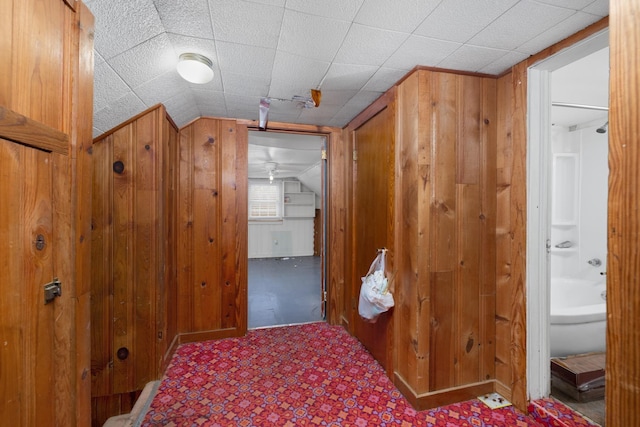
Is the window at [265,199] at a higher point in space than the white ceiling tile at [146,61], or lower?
lower

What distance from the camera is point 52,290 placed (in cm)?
80

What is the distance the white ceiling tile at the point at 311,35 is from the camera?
1226mm

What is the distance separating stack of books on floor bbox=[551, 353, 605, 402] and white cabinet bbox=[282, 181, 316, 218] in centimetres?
608

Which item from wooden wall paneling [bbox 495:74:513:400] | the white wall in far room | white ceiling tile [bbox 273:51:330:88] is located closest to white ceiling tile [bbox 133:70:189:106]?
white ceiling tile [bbox 273:51:330:88]

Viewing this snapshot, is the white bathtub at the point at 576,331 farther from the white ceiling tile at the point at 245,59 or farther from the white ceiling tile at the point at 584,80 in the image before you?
the white ceiling tile at the point at 245,59

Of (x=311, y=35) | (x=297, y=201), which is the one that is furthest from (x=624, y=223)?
(x=297, y=201)

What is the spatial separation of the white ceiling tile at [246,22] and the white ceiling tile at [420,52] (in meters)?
0.66

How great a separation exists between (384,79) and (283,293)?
10.5 ft

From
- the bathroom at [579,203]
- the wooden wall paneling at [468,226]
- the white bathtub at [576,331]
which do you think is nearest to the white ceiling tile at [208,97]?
the wooden wall paneling at [468,226]

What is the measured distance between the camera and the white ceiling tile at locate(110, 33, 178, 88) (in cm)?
127

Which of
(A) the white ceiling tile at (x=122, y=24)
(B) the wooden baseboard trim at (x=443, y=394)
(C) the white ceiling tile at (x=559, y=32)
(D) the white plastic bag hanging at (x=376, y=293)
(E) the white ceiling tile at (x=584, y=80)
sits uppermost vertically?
(E) the white ceiling tile at (x=584, y=80)

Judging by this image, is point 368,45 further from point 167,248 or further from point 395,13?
point 167,248

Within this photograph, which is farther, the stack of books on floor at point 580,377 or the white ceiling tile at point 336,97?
the white ceiling tile at point 336,97

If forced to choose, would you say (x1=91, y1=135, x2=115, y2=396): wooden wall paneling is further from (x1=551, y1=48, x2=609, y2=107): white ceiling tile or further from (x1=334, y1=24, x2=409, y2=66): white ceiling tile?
(x1=551, y1=48, x2=609, y2=107): white ceiling tile
